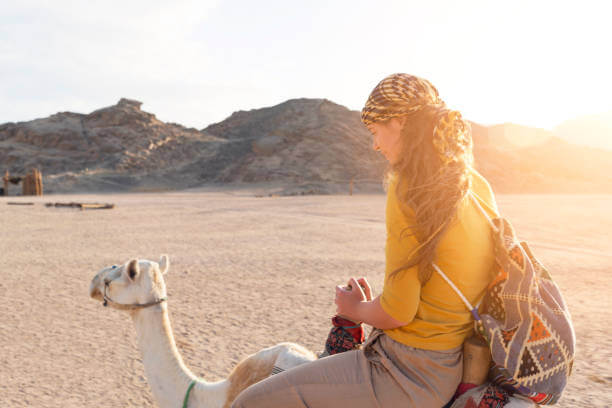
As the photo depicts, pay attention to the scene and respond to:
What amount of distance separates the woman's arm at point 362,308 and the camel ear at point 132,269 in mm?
1401

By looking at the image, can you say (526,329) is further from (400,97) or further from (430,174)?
(400,97)

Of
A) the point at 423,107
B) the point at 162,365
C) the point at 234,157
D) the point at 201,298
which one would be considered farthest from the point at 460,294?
the point at 234,157

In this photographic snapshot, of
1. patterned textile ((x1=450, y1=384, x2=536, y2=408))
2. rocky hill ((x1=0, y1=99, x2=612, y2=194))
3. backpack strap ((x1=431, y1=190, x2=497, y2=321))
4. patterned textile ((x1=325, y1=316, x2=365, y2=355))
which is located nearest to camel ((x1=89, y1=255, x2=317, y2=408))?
patterned textile ((x1=325, y1=316, x2=365, y2=355))

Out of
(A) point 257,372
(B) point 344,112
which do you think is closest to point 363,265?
(A) point 257,372

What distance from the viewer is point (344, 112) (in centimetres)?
9431

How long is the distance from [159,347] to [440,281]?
1.99m

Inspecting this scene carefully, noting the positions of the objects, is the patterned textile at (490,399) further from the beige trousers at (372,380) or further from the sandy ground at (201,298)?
the sandy ground at (201,298)

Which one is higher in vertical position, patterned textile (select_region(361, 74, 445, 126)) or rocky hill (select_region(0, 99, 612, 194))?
rocky hill (select_region(0, 99, 612, 194))

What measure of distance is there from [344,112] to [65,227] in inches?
3175

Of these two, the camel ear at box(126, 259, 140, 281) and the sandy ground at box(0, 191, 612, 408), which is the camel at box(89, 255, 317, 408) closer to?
the camel ear at box(126, 259, 140, 281)

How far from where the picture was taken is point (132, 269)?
2850 millimetres

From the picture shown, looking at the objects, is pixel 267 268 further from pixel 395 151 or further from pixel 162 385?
pixel 395 151

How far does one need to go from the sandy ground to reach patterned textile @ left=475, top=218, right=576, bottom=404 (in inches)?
134

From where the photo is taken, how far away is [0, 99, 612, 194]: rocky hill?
65250 mm
